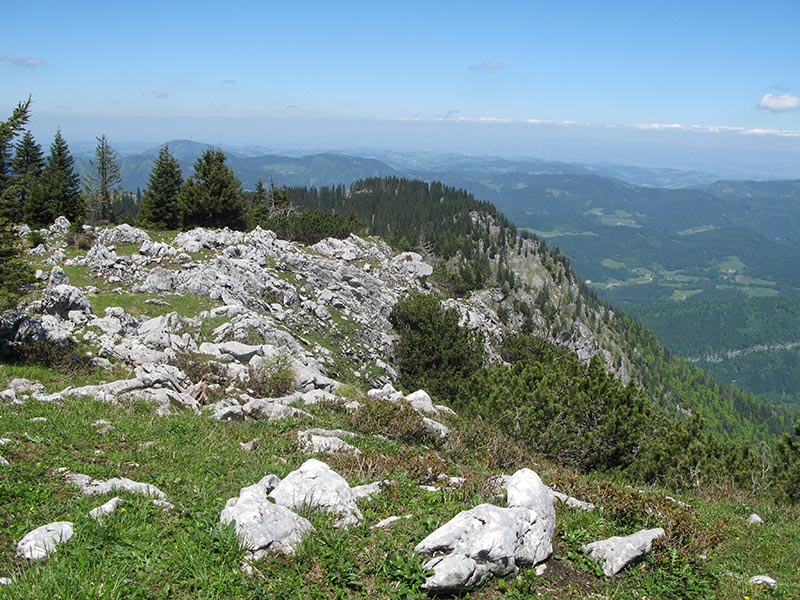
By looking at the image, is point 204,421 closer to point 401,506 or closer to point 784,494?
point 401,506

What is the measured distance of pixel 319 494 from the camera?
766 centimetres

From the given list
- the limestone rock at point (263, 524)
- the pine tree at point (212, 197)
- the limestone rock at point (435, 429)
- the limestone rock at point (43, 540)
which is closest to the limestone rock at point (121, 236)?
the pine tree at point (212, 197)

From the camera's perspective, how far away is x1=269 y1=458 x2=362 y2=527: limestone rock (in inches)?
293

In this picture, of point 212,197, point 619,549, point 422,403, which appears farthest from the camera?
point 212,197

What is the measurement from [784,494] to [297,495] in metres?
17.8

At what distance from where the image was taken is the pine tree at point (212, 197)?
4684 cm

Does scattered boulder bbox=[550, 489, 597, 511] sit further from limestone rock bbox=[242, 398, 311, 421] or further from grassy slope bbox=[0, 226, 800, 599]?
limestone rock bbox=[242, 398, 311, 421]

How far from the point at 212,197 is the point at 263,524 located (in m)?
45.3

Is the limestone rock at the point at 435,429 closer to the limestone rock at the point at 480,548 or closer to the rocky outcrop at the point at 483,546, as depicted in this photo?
the rocky outcrop at the point at 483,546

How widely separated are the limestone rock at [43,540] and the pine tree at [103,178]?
59512 millimetres

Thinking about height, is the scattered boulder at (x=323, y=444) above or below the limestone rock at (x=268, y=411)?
above

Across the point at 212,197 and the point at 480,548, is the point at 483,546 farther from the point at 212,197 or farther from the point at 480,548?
the point at 212,197

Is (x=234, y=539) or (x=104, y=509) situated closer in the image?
(x=234, y=539)

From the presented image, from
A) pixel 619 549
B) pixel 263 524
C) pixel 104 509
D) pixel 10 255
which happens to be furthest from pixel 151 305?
pixel 619 549
